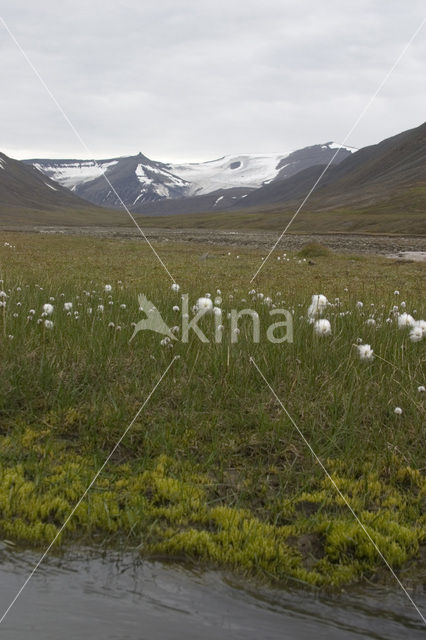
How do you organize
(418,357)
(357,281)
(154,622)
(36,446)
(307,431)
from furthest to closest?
(357,281) → (418,357) → (307,431) → (36,446) → (154,622)

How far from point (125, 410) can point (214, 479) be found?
1430 mm

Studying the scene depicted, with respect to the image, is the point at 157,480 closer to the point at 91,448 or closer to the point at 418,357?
the point at 91,448

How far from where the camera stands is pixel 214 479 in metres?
Result: 5.62

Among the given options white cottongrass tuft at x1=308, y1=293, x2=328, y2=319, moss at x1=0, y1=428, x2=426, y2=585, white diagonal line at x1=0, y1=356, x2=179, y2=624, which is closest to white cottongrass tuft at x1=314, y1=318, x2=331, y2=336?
white cottongrass tuft at x1=308, y1=293, x2=328, y2=319

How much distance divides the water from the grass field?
0.25 meters

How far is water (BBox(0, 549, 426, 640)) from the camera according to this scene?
3.68 m

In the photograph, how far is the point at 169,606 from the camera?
391 cm

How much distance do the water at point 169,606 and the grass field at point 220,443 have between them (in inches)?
9.7

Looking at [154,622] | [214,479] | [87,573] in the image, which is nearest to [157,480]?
[214,479]

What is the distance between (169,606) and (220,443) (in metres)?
2.36

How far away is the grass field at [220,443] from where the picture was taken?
184 inches

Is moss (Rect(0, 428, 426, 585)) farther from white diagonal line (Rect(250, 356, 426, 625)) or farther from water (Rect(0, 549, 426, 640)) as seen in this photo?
water (Rect(0, 549, 426, 640))

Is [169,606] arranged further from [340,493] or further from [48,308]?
[48,308]

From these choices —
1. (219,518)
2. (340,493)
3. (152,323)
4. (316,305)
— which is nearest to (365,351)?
(316,305)
